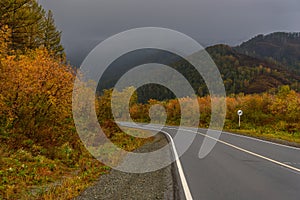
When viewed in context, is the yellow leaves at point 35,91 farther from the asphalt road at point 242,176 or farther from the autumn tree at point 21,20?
the asphalt road at point 242,176

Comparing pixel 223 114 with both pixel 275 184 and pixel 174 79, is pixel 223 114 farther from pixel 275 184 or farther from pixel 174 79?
pixel 174 79

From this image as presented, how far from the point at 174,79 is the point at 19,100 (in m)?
104

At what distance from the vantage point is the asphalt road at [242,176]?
6.59 m

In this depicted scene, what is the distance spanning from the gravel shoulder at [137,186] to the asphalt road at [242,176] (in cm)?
48

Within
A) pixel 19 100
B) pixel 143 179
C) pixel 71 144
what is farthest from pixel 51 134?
pixel 143 179

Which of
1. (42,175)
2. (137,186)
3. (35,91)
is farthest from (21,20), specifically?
(137,186)

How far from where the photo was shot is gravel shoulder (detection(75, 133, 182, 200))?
6.96 meters

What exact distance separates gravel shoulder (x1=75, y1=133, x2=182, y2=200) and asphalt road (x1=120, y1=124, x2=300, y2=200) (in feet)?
1.57

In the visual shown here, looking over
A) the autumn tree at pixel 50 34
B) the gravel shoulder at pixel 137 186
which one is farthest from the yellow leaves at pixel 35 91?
the autumn tree at pixel 50 34

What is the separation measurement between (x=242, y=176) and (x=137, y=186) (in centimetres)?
312

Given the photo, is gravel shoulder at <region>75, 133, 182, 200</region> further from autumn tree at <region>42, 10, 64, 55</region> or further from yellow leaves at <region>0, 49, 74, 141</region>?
autumn tree at <region>42, 10, 64, 55</region>

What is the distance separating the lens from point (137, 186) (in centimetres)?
794

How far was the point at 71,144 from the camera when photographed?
17953mm

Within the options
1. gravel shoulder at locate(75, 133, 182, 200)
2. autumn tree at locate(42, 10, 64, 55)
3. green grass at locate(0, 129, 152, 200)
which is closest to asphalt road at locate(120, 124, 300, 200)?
gravel shoulder at locate(75, 133, 182, 200)
